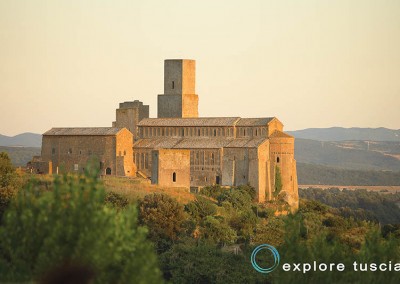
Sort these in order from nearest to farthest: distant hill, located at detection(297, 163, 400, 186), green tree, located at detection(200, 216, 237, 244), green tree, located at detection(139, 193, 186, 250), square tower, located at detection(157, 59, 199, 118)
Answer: green tree, located at detection(139, 193, 186, 250), green tree, located at detection(200, 216, 237, 244), square tower, located at detection(157, 59, 199, 118), distant hill, located at detection(297, 163, 400, 186)

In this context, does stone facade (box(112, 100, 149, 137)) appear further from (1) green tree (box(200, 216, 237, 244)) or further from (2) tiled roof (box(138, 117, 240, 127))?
(1) green tree (box(200, 216, 237, 244))

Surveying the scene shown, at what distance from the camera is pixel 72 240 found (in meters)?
22.3

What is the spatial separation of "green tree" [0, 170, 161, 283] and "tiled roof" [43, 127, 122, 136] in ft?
139

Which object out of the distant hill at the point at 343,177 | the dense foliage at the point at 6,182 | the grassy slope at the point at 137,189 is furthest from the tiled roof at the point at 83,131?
the distant hill at the point at 343,177

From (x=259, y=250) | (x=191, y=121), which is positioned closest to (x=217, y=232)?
(x=259, y=250)

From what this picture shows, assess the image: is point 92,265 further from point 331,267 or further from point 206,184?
point 206,184

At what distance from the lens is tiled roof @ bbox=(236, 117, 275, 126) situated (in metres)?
66.9

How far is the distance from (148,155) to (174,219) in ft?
60.0

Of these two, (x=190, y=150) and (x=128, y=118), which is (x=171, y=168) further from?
(x=128, y=118)

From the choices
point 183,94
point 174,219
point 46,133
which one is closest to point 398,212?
point 183,94

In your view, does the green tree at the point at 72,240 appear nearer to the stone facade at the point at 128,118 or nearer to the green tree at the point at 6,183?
the green tree at the point at 6,183

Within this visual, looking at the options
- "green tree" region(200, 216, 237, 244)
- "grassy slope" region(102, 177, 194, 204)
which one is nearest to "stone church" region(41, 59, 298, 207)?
"grassy slope" region(102, 177, 194, 204)

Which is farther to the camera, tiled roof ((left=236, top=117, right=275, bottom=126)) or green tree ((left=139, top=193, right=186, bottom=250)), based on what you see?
tiled roof ((left=236, top=117, right=275, bottom=126))

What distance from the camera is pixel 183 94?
240 feet
